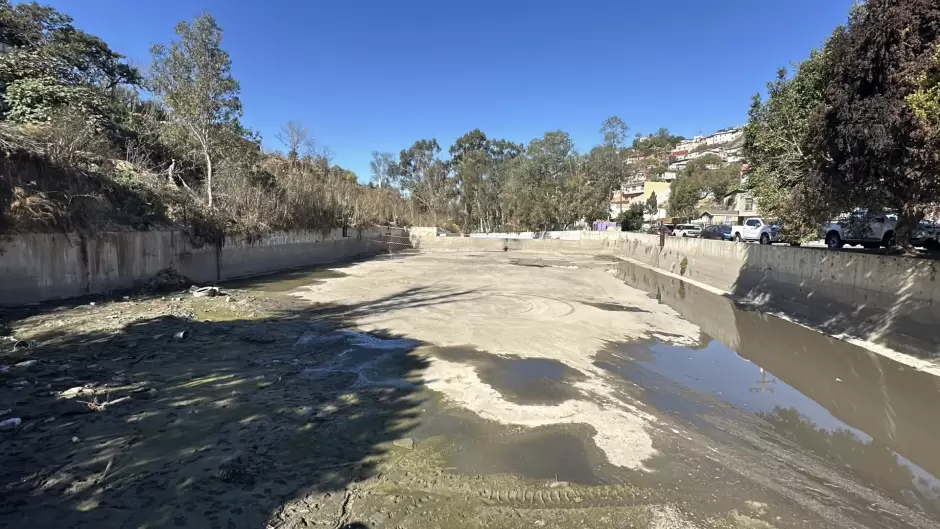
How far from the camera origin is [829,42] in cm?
998

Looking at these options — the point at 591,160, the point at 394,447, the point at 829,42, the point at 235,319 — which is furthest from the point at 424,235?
the point at 394,447

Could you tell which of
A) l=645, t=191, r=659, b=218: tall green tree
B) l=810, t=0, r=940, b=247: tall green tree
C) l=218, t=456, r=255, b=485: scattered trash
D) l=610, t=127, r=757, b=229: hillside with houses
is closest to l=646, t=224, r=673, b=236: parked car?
l=610, t=127, r=757, b=229: hillside with houses

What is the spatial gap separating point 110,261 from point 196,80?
10190 mm

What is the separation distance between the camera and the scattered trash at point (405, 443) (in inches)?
183

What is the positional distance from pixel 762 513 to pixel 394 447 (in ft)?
11.4

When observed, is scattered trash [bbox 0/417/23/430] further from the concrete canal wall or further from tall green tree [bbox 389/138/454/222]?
tall green tree [bbox 389/138/454/222]

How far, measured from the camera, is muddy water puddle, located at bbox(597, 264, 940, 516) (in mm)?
5012

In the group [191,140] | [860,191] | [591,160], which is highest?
[591,160]

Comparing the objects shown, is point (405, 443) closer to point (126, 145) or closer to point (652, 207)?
point (126, 145)

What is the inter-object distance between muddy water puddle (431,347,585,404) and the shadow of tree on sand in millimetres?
957

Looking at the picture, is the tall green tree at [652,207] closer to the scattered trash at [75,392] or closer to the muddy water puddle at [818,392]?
the muddy water puddle at [818,392]

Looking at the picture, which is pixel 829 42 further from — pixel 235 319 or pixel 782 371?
pixel 235 319

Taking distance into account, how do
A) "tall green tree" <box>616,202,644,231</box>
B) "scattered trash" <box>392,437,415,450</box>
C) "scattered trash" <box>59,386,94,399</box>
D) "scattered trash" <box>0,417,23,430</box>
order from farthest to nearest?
"tall green tree" <box>616,202,644,231</box>, "scattered trash" <box>59,386,94,399</box>, "scattered trash" <box>392,437,415,450</box>, "scattered trash" <box>0,417,23,430</box>

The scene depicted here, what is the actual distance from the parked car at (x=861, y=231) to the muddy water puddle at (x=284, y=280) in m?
18.2
